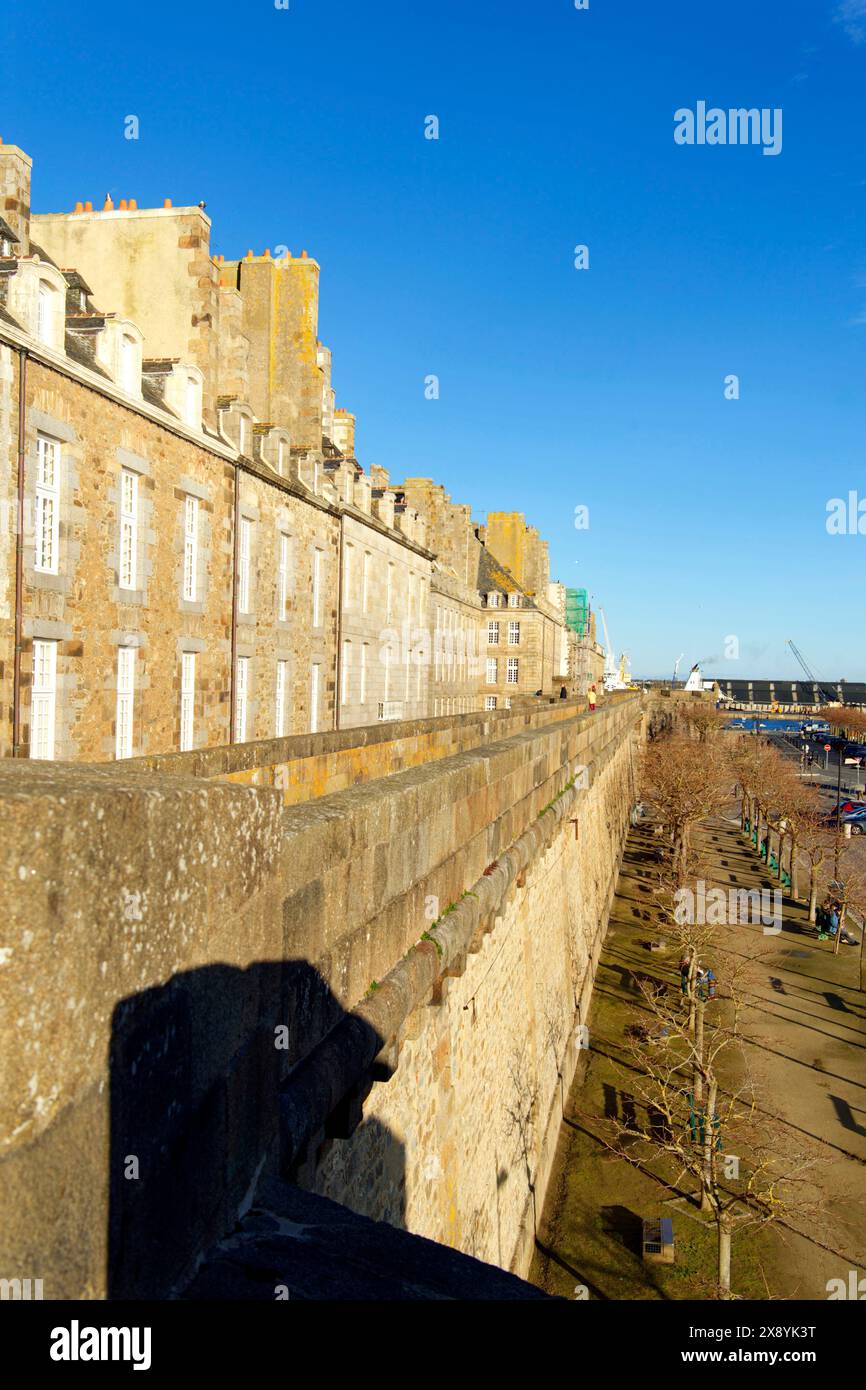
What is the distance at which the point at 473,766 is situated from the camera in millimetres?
7176

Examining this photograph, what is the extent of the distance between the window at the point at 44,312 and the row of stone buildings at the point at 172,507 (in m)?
0.04

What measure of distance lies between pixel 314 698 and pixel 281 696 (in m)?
1.88

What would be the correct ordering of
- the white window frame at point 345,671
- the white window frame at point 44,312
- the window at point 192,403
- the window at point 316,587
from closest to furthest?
the white window frame at point 44,312 < the window at point 192,403 < the window at point 316,587 < the white window frame at point 345,671

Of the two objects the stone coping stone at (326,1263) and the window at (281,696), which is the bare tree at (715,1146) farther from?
the stone coping stone at (326,1263)

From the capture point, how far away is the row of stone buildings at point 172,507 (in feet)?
38.4

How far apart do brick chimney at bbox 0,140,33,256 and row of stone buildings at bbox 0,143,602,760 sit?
29mm

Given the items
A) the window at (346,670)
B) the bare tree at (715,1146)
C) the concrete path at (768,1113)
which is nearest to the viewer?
the concrete path at (768,1113)

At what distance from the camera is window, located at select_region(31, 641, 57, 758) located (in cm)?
1188

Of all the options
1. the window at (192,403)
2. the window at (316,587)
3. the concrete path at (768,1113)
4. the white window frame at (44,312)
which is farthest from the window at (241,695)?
the concrete path at (768,1113)

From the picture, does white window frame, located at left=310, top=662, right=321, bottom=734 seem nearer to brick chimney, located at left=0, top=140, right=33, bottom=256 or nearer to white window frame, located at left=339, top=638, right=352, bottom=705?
white window frame, located at left=339, top=638, right=352, bottom=705

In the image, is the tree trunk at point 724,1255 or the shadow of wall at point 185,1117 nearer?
the shadow of wall at point 185,1117

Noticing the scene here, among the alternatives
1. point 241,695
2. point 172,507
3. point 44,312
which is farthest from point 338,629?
point 44,312

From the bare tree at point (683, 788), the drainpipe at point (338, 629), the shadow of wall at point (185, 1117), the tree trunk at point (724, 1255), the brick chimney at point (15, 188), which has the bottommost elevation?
the tree trunk at point (724, 1255)

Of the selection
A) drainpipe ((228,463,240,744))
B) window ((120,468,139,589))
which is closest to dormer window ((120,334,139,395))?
window ((120,468,139,589))
